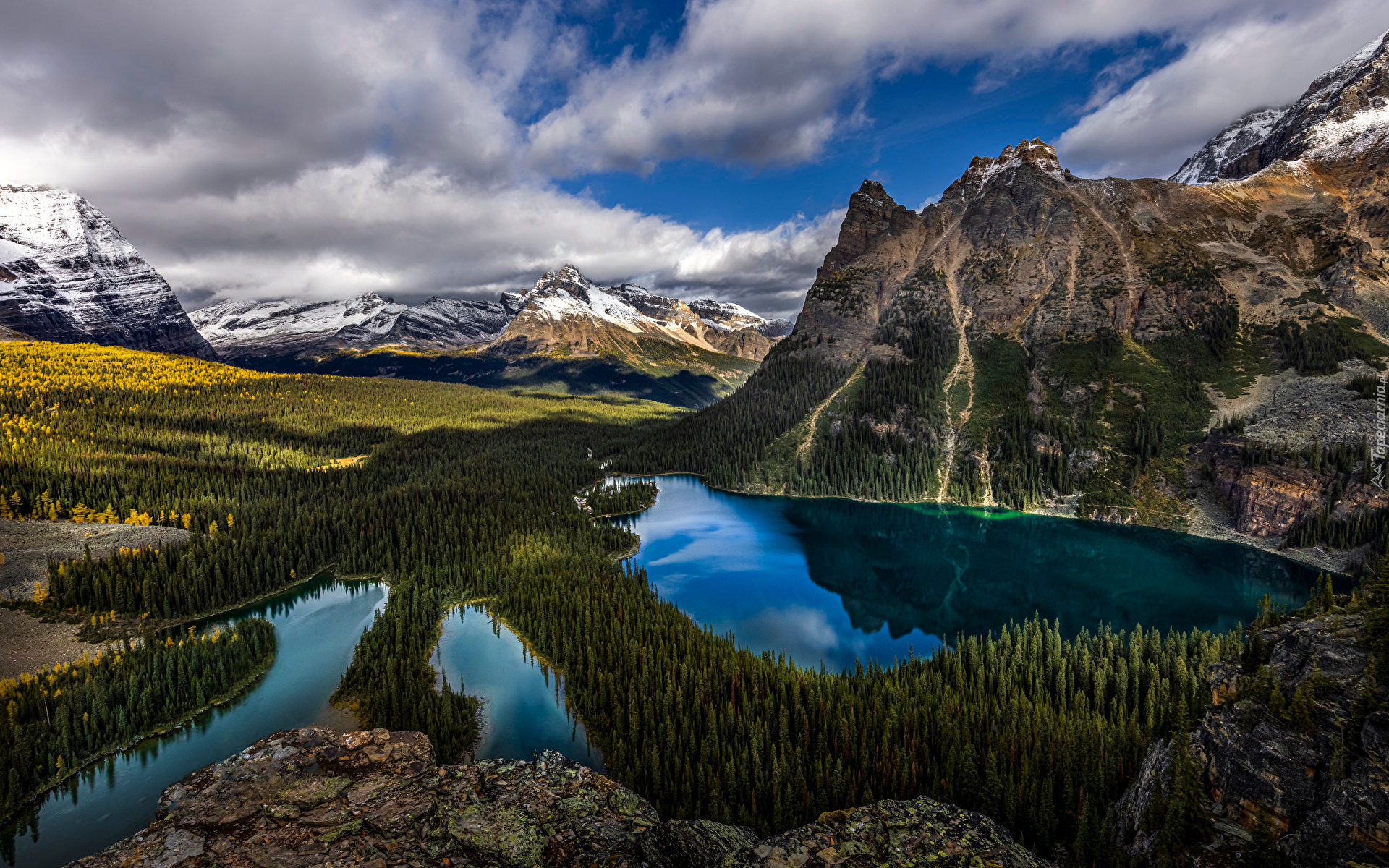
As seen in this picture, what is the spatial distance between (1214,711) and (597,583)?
5562cm

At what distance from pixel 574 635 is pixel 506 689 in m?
7.49

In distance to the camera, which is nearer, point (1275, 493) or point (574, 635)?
point (574, 635)

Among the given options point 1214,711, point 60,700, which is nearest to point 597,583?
point 60,700

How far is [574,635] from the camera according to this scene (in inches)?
2096

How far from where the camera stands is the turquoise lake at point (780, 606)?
3862cm

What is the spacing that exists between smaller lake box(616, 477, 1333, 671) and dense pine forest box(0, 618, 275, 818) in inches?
1769

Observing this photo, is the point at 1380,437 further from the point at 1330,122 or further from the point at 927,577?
the point at 1330,122

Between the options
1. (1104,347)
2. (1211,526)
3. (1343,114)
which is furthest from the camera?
(1343,114)

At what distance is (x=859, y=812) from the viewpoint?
72.9 ft

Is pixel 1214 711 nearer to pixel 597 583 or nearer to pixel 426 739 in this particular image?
pixel 426 739

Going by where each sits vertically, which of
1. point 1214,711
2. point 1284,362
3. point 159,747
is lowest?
point 159,747

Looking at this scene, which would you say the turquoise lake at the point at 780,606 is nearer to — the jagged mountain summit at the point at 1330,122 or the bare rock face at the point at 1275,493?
the bare rock face at the point at 1275,493

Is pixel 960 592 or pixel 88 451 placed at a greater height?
pixel 88 451

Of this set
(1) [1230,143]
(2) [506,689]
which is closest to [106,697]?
(2) [506,689]
